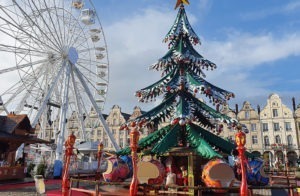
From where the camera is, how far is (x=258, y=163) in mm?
12352

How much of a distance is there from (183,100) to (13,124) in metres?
16.6

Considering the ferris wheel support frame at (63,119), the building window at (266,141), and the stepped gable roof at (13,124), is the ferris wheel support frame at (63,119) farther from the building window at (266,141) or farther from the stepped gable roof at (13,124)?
the building window at (266,141)

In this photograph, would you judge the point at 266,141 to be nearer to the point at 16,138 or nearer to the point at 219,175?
the point at 16,138

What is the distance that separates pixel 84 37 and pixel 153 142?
24347 mm

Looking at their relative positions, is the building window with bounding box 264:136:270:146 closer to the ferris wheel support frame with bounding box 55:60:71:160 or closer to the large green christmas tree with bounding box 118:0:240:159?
the ferris wheel support frame with bounding box 55:60:71:160

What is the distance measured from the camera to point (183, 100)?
40.3 ft

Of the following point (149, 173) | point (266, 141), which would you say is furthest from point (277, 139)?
point (149, 173)

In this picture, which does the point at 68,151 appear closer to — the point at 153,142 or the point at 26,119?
the point at 153,142

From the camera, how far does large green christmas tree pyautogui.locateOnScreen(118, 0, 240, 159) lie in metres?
11.7

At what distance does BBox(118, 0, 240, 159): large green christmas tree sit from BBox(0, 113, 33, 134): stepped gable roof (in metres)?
14.1

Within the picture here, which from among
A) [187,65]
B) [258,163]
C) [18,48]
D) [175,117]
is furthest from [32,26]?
[258,163]

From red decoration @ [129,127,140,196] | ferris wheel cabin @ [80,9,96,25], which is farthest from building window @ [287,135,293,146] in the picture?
red decoration @ [129,127,140,196]

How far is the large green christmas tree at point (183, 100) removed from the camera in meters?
11.7

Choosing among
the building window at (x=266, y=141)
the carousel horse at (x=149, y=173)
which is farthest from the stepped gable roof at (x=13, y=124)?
the building window at (x=266, y=141)
